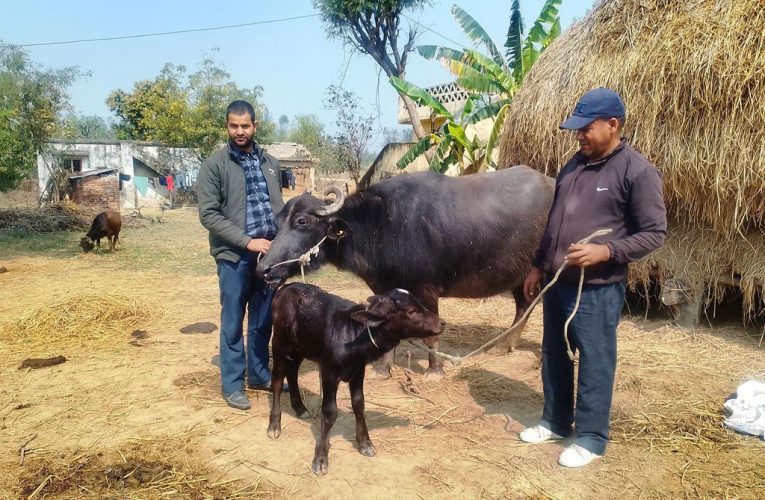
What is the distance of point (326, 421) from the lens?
3.40 m

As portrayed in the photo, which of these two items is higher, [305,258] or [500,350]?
[305,258]

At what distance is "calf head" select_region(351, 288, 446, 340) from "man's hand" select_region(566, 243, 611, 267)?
904mm

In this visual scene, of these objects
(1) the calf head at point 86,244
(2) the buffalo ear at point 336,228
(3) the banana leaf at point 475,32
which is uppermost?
(3) the banana leaf at point 475,32

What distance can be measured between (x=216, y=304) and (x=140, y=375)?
9.12 ft

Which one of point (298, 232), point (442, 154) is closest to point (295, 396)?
point (298, 232)

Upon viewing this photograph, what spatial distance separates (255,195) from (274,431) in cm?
188

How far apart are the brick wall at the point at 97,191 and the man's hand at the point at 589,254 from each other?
20196 millimetres

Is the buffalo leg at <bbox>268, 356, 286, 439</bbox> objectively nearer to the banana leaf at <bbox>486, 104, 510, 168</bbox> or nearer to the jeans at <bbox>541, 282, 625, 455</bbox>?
the jeans at <bbox>541, 282, 625, 455</bbox>

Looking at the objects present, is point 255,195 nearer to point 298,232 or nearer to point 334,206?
point 298,232

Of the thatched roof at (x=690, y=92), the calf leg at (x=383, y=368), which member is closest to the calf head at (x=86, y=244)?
the calf leg at (x=383, y=368)

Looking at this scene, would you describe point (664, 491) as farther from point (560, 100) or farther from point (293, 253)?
point (560, 100)

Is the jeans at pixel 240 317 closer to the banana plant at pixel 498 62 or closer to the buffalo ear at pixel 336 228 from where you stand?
the buffalo ear at pixel 336 228

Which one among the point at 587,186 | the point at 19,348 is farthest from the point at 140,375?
the point at 587,186

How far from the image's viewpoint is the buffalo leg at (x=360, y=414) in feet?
11.6
